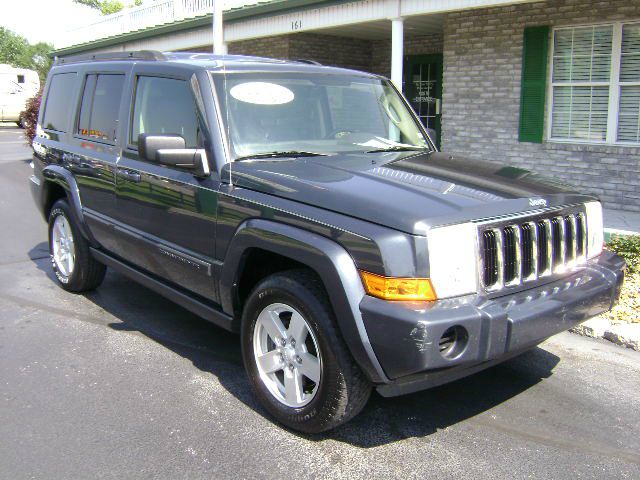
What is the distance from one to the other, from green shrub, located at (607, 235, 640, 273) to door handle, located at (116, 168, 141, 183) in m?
4.42

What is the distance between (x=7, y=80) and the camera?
3369 centimetres

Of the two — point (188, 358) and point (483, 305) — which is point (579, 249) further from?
point (188, 358)

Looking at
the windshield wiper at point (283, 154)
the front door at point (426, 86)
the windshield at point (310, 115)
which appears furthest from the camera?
the front door at point (426, 86)

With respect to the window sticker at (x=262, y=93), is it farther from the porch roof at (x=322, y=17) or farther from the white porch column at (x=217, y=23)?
the white porch column at (x=217, y=23)

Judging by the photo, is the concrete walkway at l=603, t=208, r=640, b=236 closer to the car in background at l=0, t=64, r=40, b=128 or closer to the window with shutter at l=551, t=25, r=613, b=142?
the window with shutter at l=551, t=25, r=613, b=142

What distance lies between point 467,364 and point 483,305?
283mm

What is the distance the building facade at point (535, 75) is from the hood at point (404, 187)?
585 cm

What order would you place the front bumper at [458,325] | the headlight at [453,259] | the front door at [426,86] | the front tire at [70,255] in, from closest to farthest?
the front bumper at [458,325] → the headlight at [453,259] → the front tire at [70,255] → the front door at [426,86]

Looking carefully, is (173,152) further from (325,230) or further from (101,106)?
(101,106)

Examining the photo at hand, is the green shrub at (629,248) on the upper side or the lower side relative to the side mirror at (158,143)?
lower

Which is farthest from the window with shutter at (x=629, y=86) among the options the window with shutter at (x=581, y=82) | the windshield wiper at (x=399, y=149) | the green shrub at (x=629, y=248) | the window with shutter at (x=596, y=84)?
the windshield wiper at (x=399, y=149)

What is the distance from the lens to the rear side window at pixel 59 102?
5.92 meters

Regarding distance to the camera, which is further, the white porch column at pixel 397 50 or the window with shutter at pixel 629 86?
the white porch column at pixel 397 50

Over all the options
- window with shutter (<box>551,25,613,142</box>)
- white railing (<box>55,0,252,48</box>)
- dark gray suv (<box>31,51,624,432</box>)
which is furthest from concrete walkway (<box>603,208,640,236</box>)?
white railing (<box>55,0,252,48</box>)
